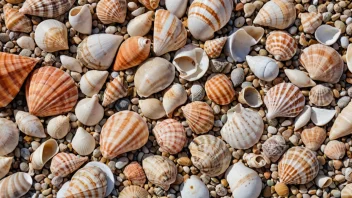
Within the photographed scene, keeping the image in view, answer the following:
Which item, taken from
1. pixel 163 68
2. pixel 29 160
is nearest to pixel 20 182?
pixel 29 160

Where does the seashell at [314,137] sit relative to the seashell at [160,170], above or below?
above

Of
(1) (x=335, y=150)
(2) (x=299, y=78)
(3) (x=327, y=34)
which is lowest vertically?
(1) (x=335, y=150)

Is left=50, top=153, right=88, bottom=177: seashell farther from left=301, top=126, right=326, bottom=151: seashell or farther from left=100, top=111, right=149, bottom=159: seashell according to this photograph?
left=301, top=126, right=326, bottom=151: seashell

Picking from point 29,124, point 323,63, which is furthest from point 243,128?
point 29,124

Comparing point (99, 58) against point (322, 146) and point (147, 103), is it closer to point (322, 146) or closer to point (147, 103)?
point (147, 103)

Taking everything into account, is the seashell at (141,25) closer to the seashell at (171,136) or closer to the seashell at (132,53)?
the seashell at (132,53)

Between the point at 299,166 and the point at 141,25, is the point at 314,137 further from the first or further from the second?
the point at 141,25

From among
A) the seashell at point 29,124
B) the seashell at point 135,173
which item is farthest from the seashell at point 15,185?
the seashell at point 135,173
